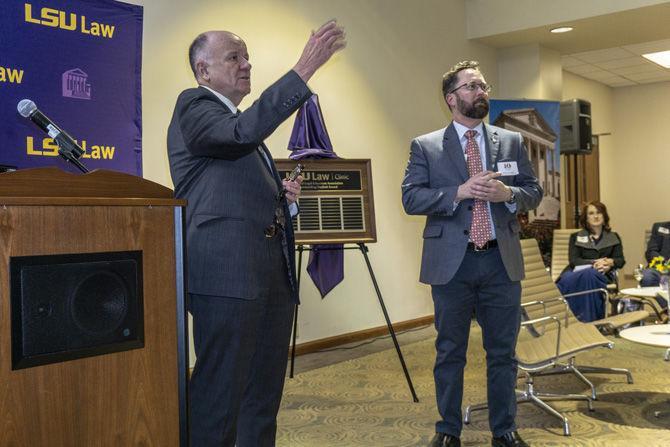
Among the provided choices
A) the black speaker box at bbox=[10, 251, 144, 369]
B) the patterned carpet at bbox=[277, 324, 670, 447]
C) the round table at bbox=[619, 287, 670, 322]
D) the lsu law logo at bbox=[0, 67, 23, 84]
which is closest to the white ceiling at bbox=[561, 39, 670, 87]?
the round table at bbox=[619, 287, 670, 322]

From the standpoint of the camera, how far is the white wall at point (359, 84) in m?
4.58

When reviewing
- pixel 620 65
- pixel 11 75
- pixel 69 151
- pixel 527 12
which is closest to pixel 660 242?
pixel 527 12

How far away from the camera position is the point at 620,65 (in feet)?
33.2

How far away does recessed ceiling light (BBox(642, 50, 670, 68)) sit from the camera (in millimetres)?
9398

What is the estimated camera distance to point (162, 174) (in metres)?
4.55

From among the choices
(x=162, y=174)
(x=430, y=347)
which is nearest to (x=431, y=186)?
(x=162, y=174)

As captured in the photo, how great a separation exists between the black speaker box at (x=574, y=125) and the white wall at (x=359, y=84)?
47.8 inches

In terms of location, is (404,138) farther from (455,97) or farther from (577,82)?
(577,82)

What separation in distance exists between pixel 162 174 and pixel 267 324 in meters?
2.74

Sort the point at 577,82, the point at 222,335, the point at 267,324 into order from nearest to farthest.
Result: the point at 222,335 → the point at 267,324 → the point at 577,82

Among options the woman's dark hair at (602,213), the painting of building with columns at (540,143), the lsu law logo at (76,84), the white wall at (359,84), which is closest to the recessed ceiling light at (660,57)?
the painting of building with columns at (540,143)

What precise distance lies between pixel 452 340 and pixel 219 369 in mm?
1358

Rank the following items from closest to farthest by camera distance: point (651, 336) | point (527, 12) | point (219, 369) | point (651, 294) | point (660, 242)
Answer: point (219, 369) → point (651, 336) → point (651, 294) → point (660, 242) → point (527, 12)

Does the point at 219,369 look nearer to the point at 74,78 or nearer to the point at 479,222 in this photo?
the point at 479,222
